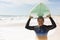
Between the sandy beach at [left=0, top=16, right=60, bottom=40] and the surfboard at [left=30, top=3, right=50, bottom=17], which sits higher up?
the surfboard at [left=30, top=3, right=50, bottom=17]

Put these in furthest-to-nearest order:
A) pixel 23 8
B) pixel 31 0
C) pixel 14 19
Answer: pixel 14 19
pixel 23 8
pixel 31 0

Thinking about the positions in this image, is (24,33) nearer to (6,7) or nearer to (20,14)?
(20,14)

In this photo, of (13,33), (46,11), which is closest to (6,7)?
(13,33)

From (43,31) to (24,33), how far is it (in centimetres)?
81

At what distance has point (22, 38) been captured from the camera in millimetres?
1879

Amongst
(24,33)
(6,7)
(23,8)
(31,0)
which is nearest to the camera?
(31,0)

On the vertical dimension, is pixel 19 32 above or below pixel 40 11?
below

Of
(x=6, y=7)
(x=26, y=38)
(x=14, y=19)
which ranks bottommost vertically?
(x=26, y=38)

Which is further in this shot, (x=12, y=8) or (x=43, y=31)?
(x=12, y=8)

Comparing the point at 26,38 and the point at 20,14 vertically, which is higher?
the point at 20,14

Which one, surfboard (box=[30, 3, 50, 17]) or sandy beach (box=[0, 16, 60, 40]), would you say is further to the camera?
sandy beach (box=[0, 16, 60, 40])

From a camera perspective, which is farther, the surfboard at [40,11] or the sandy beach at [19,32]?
the sandy beach at [19,32]

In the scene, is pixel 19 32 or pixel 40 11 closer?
pixel 40 11

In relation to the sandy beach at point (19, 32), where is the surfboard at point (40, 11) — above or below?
above
